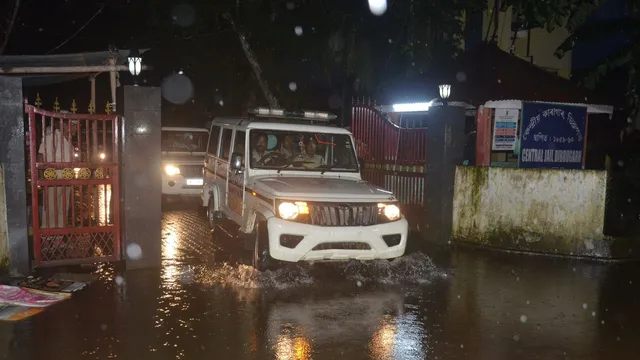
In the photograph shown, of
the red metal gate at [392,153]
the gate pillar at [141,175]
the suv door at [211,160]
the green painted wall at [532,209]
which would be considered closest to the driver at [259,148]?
the gate pillar at [141,175]

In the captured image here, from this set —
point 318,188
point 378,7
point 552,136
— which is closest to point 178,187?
point 318,188

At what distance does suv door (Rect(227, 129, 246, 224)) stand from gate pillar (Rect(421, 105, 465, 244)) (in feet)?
12.7

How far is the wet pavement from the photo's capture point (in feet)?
17.3

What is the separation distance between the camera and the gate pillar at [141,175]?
7.93 m

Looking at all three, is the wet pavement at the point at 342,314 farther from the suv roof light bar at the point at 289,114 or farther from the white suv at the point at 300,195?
the suv roof light bar at the point at 289,114

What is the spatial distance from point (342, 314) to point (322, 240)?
41.6 inches

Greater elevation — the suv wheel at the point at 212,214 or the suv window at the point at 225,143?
the suv window at the point at 225,143

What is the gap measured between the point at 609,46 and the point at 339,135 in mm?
17975

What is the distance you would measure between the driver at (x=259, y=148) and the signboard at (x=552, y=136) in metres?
4.89

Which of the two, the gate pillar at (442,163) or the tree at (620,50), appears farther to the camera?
the tree at (620,50)

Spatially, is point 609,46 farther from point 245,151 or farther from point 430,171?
point 245,151

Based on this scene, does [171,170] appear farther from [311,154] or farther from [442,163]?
[442,163]

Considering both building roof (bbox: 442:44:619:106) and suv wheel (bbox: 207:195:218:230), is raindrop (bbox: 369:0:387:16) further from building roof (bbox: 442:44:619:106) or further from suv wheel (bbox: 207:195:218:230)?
suv wheel (bbox: 207:195:218:230)

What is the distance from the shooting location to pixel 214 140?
10586 millimetres
